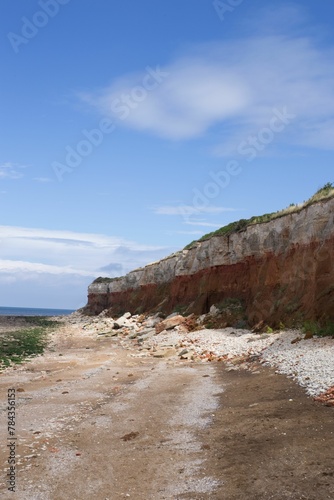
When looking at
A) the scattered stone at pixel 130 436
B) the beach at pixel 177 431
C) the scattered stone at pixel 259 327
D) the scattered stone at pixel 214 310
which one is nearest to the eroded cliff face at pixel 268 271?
the scattered stone at pixel 259 327

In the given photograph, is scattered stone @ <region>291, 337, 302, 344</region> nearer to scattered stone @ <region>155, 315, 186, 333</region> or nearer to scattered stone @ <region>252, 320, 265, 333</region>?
scattered stone @ <region>252, 320, 265, 333</region>

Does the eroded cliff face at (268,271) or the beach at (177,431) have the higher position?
the eroded cliff face at (268,271)

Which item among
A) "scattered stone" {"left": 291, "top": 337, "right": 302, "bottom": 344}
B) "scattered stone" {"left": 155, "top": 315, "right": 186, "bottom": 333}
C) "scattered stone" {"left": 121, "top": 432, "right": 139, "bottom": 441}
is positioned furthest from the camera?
"scattered stone" {"left": 155, "top": 315, "right": 186, "bottom": 333}

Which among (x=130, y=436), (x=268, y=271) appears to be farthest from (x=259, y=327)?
(x=130, y=436)

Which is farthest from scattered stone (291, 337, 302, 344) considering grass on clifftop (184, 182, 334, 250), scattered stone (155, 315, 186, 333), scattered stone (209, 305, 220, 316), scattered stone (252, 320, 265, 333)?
scattered stone (155, 315, 186, 333)

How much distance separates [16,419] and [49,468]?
155 inches

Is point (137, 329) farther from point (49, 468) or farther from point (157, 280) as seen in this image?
point (49, 468)

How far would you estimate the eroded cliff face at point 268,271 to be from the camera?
2380 centimetres

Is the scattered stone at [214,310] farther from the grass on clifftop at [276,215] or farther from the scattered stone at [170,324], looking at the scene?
the grass on clifftop at [276,215]

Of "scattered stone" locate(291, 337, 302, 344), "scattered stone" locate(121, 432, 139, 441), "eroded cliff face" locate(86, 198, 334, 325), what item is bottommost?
"scattered stone" locate(121, 432, 139, 441)

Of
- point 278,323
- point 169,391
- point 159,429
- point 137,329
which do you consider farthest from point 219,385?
point 137,329

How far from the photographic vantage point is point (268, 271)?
99.9ft

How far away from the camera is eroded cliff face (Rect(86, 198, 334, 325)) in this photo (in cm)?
2380

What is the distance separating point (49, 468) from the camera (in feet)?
29.0
